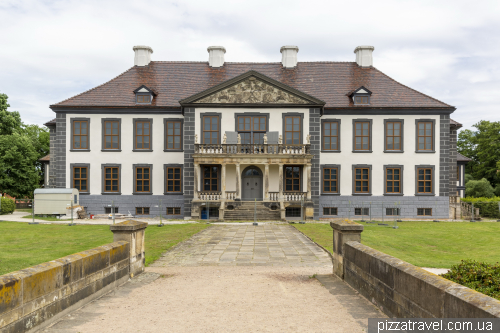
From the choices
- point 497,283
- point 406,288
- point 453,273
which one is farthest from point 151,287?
point 497,283

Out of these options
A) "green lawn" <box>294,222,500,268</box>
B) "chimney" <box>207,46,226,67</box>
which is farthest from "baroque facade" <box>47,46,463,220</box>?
"green lawn" <box>294,222,500,268</box>

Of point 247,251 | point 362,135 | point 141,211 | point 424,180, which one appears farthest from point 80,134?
point 424,180

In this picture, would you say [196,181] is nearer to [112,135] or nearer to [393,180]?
[112,135]

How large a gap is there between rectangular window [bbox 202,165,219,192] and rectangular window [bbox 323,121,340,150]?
9.35 meters

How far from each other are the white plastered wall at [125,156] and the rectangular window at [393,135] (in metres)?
17.2

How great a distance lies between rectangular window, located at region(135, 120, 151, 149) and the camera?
3250 cm

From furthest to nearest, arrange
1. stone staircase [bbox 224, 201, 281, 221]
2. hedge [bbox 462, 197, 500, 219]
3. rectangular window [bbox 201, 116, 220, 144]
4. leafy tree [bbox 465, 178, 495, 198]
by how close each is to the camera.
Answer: leafy tree [bbox 465, 178, 495, 198] < hedge [bbox 462, 197, 500, 219] < rectangular window [bbox 201, 116, 220, 144] < stone staircase [bbox 224, 201, 281, 221]

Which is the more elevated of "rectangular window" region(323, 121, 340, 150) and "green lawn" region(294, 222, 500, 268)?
"rectangular window" region(323, 121, 340, 150)

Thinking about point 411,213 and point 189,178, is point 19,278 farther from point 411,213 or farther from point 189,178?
point 411,213

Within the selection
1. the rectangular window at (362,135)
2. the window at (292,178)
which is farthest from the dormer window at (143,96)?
the rectangular window at (362,135)

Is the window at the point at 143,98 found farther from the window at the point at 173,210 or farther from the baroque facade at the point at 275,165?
the window at the point at 173,210

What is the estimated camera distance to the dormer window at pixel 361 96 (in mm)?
32188

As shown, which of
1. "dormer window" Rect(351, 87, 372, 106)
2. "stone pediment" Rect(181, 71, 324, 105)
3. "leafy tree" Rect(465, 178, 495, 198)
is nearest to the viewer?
"stone pediment" Rect(181, 71, 324, 105)

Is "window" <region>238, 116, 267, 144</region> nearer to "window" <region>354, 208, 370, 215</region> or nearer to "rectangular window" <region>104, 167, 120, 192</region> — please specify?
"window" <region>354, 208, 370, 215</region>
